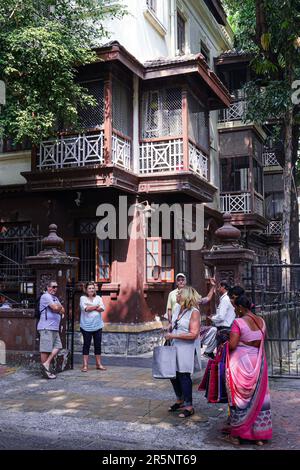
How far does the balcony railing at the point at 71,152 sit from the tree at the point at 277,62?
18.8 feet

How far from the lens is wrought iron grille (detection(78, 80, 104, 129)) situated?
521 inches

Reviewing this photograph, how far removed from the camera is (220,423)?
654 cm

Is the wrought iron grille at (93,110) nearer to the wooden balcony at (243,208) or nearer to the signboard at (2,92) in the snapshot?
the signboard at (2,92)

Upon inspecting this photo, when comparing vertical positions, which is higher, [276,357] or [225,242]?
[225,242]

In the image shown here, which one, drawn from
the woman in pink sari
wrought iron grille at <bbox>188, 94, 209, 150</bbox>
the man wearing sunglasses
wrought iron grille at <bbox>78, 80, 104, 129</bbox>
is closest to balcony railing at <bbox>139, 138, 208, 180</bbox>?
wrought iron grille at <bbox>188, 94, 209, 150</bbox>

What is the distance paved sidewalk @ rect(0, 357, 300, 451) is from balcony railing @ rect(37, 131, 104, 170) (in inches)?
218

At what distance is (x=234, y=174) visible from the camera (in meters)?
21.3

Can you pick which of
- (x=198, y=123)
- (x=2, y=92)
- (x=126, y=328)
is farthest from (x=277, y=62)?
(x=126, y=328)

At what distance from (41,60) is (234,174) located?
38.8 ft

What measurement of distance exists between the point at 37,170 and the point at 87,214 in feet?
5.75

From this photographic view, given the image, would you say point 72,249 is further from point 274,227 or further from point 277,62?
point 274,227

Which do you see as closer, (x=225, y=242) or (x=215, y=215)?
(x=225, y=242)

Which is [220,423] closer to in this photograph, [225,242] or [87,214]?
[225,242]

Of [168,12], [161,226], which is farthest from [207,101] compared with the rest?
[161,226]
